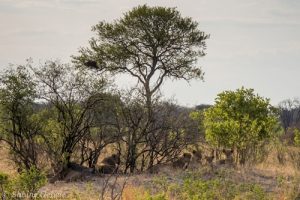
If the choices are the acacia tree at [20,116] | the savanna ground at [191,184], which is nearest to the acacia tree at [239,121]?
the savanna ground at [191,184]

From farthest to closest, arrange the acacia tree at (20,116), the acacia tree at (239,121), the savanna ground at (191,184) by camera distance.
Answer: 1. the acacia tree at (239,121)
2. the acacia tree at (20,116)
3. the savanna ground at (191,184)

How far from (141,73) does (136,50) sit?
1.11 meters

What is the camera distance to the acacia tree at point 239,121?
47.0ft

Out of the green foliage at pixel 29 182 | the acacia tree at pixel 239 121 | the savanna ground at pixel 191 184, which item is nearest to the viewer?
the green foliage at pixel 29 182

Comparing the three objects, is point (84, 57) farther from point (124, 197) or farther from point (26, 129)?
point (124, 197)

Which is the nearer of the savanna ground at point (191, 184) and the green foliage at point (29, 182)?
the green foliage at point (29, 182)

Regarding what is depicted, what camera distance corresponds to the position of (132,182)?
1120 centimetres

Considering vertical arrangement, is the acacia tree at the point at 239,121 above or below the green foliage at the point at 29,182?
above

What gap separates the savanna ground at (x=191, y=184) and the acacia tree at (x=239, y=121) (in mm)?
894

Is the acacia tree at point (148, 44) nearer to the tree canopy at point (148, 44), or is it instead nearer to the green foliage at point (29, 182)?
the tree canopy at point (148, 44)

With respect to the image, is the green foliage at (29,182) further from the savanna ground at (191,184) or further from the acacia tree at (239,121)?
the acacia tree at (239,121)

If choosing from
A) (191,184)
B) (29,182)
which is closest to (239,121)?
(191,184)

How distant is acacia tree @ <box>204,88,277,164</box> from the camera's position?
47.0ft

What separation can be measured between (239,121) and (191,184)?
627 centimetres
